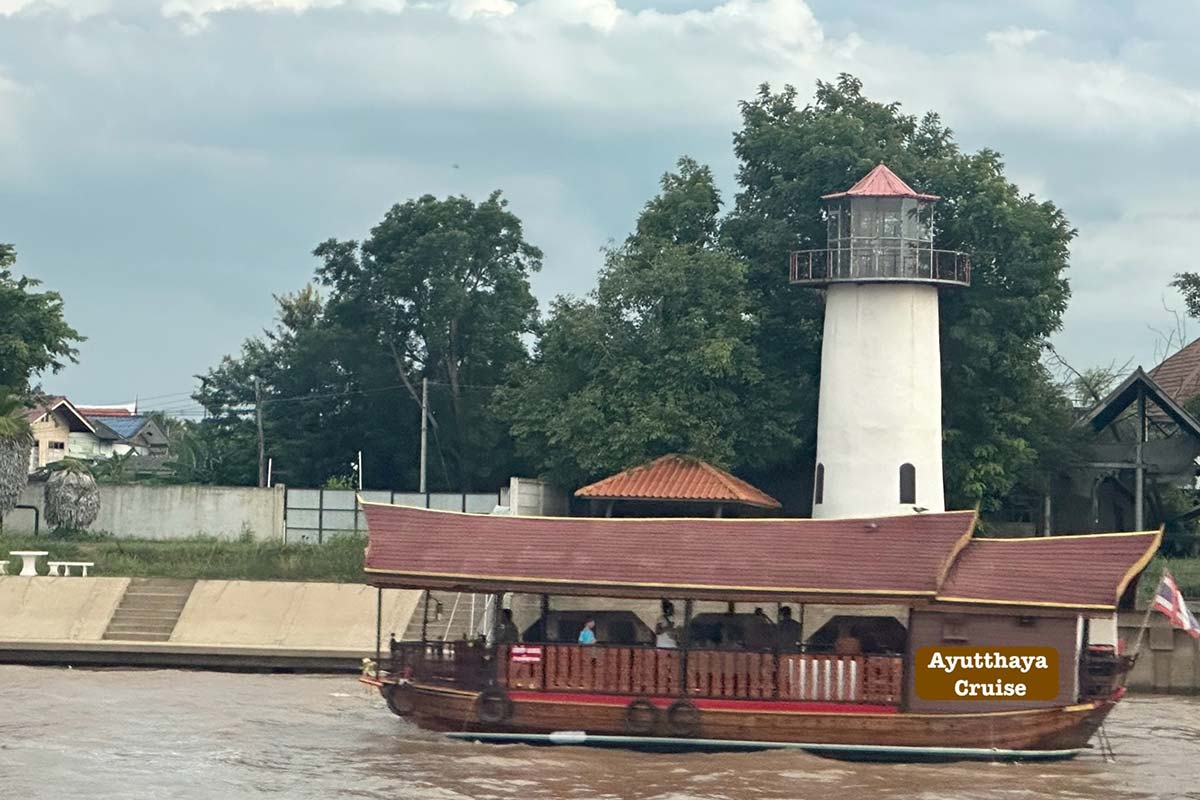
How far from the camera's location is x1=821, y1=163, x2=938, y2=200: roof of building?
33406 mm

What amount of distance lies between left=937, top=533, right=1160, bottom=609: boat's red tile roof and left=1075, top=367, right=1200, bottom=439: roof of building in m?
17.5

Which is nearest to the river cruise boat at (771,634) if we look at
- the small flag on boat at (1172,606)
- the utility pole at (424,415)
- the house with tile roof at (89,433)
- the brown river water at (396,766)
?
the brown river water at (396,766)

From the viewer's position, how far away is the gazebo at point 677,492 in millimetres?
34125

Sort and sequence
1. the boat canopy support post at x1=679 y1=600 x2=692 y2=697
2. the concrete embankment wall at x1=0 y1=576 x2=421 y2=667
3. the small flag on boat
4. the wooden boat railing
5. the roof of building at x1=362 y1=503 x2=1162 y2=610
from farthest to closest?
the concrete embankment wall at x1=0 y1=576 x2=421 y2=667 < the small flag on boat < the boat canopy support post at x1=679 y1=600 x2=692 y2=697 < the wooden boat railing < the roof of building at x1=362 y1=503 x2=1162 y2=610

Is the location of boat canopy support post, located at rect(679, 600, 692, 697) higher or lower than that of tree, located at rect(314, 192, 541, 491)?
lower

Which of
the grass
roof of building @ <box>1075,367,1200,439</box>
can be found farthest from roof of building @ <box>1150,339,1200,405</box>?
the grass

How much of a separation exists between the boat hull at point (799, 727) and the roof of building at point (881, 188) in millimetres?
13799

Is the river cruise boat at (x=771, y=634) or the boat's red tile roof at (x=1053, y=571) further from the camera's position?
the river cruise boat at (x=771, y=634)

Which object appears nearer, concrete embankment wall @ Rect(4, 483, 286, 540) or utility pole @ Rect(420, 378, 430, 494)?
concrete embankment wall @ Rect(4, 483, 286, 540)

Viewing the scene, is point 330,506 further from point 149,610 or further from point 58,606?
point 58,606

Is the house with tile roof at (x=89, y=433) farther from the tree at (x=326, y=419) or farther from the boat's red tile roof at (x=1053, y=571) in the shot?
the boat's red tile roof at (x=1053, y=571)

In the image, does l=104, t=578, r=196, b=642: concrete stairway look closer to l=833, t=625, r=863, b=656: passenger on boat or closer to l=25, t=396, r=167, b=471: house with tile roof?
l=833, t=625, r=863, b=656: passenger on boat

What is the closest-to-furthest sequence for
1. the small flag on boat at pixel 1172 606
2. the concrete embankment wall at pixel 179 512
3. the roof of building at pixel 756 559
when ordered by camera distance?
the roof of building at pixel 756 559
the small flag on boat at pixel 1172 606
the concrete embankment wall at pixel 179 512

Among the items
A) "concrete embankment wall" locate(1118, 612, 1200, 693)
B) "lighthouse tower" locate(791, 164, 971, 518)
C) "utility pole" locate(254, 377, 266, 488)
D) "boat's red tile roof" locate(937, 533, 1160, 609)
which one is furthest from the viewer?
"utility pole" locate(254, 377, 266, 488)
